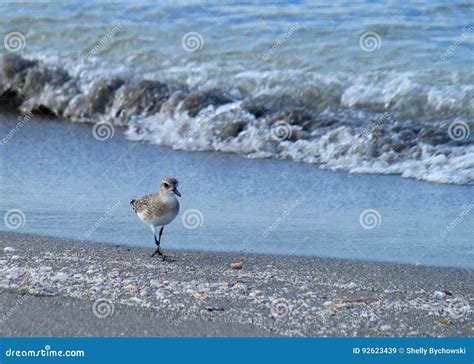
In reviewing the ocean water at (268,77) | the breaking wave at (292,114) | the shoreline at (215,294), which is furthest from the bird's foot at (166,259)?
the ocean water at (268,77)

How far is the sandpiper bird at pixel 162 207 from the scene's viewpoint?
8.58 m

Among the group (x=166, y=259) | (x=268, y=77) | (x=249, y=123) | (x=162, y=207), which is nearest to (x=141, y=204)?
(x=162, y=207)

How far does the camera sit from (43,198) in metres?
10.1

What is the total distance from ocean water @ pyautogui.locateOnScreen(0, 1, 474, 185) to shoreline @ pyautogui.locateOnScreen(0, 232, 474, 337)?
3.23m

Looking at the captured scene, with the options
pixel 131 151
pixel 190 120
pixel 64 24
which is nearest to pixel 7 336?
pixel 131 151

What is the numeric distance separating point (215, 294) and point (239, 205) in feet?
8.78

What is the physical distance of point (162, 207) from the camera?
8.59 m

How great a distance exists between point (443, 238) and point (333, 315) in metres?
2.42

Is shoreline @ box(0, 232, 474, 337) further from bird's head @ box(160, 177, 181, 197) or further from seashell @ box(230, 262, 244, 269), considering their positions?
bird's head @ box(160, 177, 181, 197)

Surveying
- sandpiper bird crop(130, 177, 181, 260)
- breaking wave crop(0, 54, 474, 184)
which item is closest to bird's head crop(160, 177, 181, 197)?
sandpiper bird crop(130, 177, 181, 260)

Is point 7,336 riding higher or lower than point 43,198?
lower

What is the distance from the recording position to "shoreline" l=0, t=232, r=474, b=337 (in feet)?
21.4

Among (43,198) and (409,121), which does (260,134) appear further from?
(43,198)

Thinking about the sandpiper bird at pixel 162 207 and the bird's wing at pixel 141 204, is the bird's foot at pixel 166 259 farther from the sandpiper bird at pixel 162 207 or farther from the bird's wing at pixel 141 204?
the bird's wing at pixel 141 204
